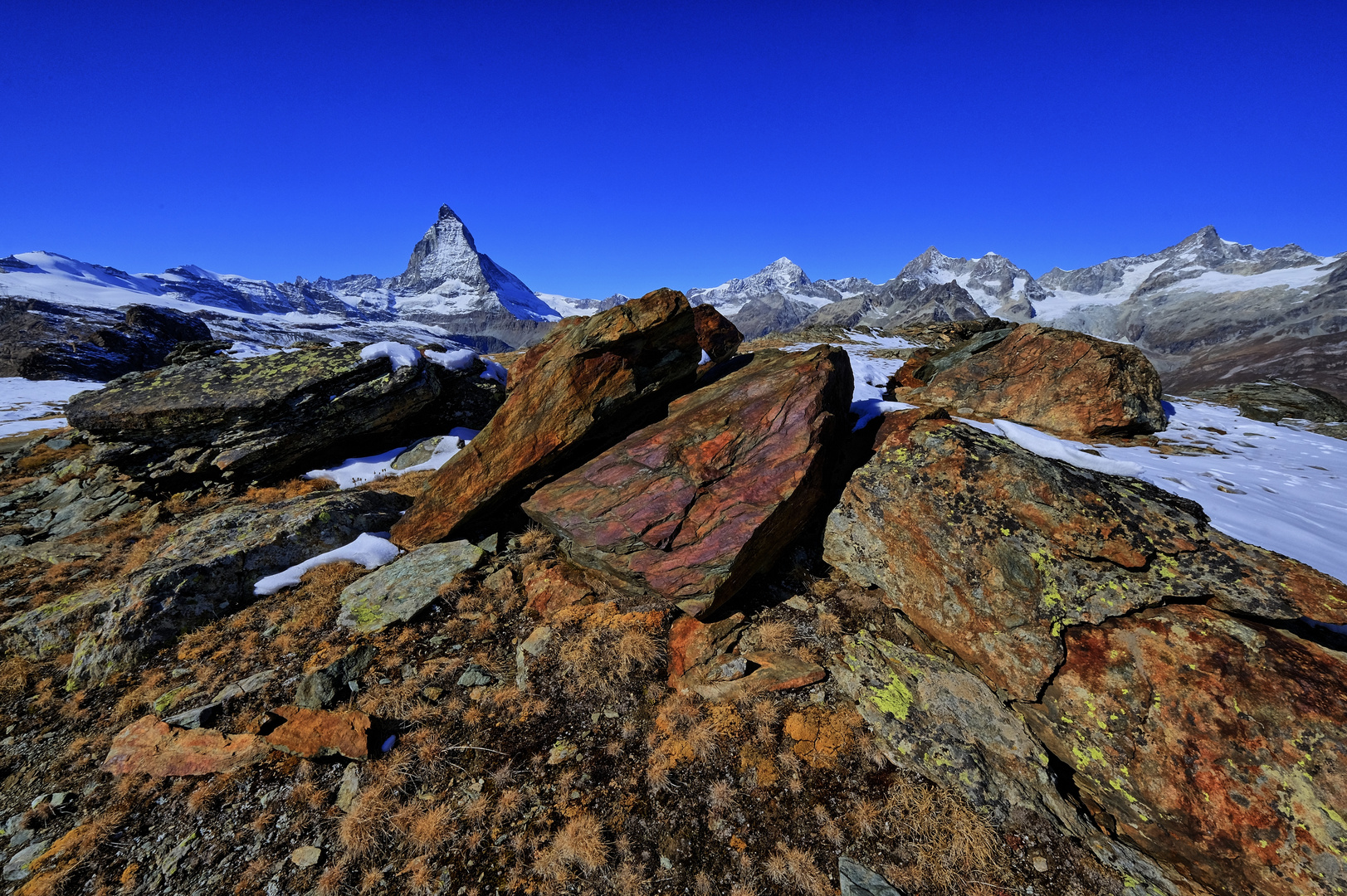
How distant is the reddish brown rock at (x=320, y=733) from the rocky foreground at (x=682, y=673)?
0.17 feet

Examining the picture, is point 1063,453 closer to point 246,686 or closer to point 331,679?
point 331,679

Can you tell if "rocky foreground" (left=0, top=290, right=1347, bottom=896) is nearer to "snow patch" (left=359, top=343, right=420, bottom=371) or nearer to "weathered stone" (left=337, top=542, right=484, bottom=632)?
"weathered stone" (left=337, top=542, right=484, bottom=632)

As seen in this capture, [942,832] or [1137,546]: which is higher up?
[1137,546]

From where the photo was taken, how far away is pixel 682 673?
28.9 ft

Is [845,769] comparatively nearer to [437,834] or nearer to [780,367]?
[437,834]

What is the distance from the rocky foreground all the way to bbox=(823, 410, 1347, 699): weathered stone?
0.17 feet

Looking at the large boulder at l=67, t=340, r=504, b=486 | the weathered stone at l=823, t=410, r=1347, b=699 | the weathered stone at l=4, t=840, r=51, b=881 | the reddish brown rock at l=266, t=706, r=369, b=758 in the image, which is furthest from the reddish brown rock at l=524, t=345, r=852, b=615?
the large boulder at l=67, t=340, r=504, b=486

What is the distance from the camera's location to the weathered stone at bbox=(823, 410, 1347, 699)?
7.15m

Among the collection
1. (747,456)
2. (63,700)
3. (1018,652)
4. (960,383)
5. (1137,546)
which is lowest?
(63,700)

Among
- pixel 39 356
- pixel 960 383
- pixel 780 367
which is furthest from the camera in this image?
pixel 39 356

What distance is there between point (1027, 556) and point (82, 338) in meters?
163

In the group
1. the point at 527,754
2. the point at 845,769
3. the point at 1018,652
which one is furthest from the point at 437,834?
the point at 1018,652

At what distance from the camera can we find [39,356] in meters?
74.4

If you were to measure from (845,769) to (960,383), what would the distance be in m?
15.7
